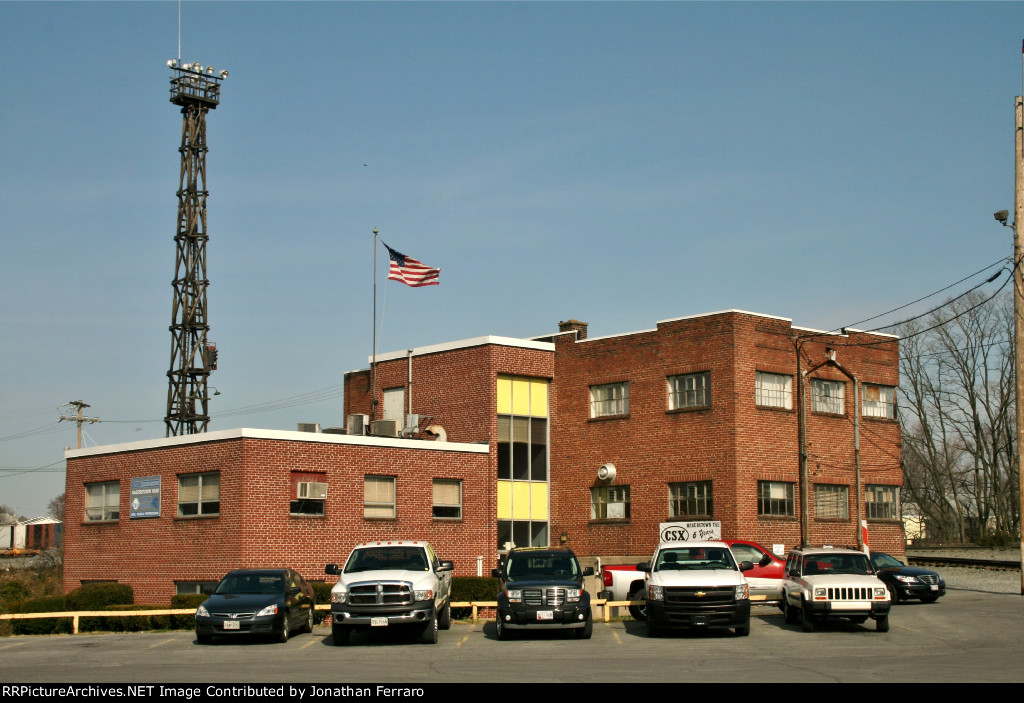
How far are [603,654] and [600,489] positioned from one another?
65.3 ft

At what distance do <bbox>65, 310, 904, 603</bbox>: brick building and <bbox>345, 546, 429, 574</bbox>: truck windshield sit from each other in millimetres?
9751

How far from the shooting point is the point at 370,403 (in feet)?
139

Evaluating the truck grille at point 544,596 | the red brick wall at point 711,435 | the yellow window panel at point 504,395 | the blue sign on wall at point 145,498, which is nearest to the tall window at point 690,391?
the red brick wall at point 711,435

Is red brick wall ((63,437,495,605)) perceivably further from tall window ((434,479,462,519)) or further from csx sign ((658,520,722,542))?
csx sign ((658,520,722,542))

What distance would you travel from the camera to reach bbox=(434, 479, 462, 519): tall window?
117 ft

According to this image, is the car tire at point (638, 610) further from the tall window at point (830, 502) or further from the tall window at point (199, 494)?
the tall window at point (830, 502)

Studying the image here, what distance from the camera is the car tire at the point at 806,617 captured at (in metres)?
22.2

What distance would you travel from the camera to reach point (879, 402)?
40.2m

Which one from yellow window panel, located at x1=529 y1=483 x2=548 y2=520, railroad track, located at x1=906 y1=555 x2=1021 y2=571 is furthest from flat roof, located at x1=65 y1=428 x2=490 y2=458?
railroad track, located at x1=906 y1=555 x2=1021 y2=571

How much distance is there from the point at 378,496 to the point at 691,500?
9880 millimetres

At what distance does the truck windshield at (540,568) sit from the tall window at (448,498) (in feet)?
43.3

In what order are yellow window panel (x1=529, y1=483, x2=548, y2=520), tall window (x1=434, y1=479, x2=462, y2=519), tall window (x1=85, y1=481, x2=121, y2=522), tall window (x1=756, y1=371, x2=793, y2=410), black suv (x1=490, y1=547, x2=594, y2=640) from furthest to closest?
yellow window panel (x1=529, y1=483, x2=548, y2=520), tall window (x1=756, y1=371, x2=793, y2=410), tall window (x1=434, y1=479, x2=462, y2=519), tall window (x1=85, y1=481, x2=121, y2=522), black suv (x1=490, y1=547, x2=594, y2=640)

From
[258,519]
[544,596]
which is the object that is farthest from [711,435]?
[544,596]

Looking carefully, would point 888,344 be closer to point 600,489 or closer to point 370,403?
point 600,489
